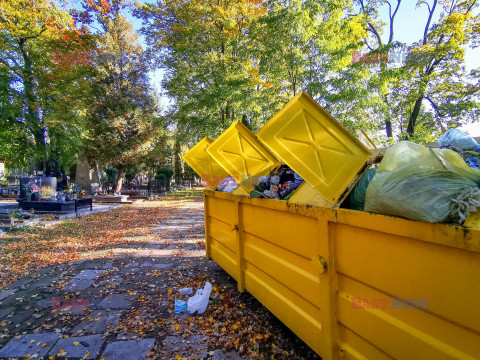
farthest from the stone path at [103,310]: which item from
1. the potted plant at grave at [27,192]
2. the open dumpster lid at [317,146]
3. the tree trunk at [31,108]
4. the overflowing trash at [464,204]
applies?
the tree trunk at [31,108]

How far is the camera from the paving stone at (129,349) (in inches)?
89.0

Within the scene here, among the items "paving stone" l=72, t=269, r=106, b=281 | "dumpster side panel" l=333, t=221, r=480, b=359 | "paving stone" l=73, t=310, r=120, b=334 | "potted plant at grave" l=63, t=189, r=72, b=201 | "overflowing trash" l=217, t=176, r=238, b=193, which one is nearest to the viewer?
"dumpster side panel" l=333, t=221, r=480, b=359

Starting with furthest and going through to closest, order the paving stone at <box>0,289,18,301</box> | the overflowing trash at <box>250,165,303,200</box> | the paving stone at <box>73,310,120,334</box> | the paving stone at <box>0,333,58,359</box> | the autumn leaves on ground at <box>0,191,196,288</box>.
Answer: the autumn leaves on ground at <box>0,191,196,288</box> < the paving stone at <box>0,289,18,301</box> < the paving stone at <box>73,310,120,334</box> < the overflowing trash at <box>250,165,303,200</box> < the paving stone at <box>0,333,58,359</box>

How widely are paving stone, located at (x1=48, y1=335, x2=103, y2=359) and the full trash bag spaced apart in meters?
2.72

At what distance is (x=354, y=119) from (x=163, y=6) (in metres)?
13.2

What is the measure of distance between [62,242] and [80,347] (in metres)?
5.16

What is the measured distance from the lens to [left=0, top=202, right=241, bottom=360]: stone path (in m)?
2.36

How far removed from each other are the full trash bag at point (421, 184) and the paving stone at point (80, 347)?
2719mm

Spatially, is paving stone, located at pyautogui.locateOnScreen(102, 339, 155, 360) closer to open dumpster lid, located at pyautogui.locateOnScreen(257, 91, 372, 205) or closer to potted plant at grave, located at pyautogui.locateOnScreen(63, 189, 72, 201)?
open dumpster lid, located at pyautogui.locateOnScreen(257, 91, 372, 205)

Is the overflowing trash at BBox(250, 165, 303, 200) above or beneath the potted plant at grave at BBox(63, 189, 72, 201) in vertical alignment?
above

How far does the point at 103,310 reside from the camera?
3109 millimetres

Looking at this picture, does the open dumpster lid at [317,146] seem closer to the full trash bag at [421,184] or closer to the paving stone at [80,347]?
the full trash bag at [421,184]

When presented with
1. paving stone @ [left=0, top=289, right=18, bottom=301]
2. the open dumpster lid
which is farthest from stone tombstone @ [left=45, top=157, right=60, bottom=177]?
the open dumpster lid

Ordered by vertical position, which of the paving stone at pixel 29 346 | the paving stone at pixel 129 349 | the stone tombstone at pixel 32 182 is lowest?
the paving stone at pixel 129 349
